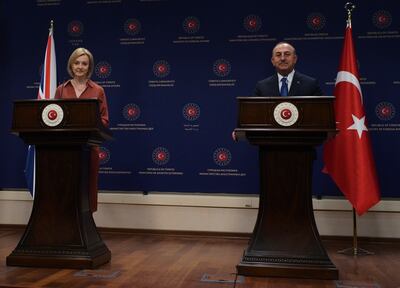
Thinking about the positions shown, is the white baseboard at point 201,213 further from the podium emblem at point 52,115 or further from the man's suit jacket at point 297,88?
the podium emblem at point 52,115

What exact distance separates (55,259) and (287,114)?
5.69 feet

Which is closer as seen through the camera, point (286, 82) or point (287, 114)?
point (287, 114)

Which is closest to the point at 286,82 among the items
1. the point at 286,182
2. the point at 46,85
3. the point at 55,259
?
the point at 286,182

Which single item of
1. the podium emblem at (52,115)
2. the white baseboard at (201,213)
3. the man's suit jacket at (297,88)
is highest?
the man's suit jacket at (297,88)

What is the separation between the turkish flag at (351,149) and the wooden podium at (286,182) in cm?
98

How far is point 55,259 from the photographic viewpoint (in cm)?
294

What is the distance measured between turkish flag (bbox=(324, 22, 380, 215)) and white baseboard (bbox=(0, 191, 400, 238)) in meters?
0.56

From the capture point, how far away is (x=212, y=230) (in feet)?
14.7

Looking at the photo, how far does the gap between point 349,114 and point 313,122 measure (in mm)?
1194

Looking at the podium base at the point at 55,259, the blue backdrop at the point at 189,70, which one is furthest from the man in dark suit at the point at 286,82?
the podium base at the point at 55,259

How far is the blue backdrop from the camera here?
4246 mm

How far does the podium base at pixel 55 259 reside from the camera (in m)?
2.92

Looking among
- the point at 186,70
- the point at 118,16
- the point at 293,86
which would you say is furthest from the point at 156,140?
the point at 293,86

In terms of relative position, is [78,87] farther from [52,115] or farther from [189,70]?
[189,70]
